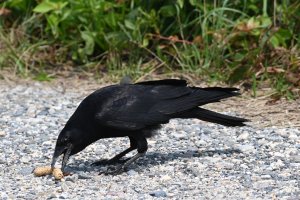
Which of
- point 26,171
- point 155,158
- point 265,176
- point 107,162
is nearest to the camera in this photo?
point 265,176

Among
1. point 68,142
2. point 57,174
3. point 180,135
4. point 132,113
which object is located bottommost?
point 180,135

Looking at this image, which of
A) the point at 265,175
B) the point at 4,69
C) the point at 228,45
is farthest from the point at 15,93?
the point at 265,175

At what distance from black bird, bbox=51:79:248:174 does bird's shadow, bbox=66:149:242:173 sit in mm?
98

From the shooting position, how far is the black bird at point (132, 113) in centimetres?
595

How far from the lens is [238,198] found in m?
5.27

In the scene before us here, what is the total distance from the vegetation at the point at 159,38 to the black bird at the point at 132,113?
5.77ft

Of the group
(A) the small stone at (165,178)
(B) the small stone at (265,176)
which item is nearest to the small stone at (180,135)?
(A) the small stone at (165,178)

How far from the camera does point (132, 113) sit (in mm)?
6086

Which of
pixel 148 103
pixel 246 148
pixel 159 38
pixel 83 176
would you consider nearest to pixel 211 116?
pixel 246 148

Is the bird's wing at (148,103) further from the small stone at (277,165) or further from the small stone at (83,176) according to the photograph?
the small stone at (277,165)

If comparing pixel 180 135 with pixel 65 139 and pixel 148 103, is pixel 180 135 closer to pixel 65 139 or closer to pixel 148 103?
pixel 148 103

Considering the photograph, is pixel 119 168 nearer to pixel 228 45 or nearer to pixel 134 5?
pixel 228 45

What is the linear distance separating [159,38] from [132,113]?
295cm

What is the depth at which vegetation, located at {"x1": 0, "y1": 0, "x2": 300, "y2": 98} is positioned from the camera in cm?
830
